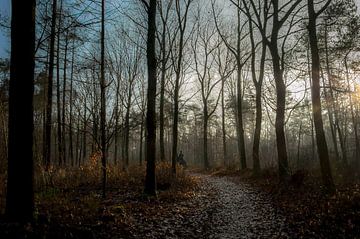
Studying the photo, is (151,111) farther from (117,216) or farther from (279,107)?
(279,107)

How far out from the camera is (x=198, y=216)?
8.84 meters

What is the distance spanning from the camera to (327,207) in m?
8.20

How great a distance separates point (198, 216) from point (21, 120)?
5121 millimetres

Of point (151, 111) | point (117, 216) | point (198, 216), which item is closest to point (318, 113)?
point (198, 216)

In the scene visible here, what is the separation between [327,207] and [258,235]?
7.82 feet

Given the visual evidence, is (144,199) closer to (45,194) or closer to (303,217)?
(45,194)

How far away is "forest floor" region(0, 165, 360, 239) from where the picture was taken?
6441mm

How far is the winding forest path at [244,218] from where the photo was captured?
717 cm

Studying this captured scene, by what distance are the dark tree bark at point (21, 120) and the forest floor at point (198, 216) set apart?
508 millimetres

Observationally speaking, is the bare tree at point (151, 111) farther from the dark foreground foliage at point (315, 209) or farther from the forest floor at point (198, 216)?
the dark foreground foliage at point (315, 209)

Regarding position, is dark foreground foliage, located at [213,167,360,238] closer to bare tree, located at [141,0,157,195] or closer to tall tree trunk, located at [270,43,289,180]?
tall tree trunk, located at [270,43,289,180]

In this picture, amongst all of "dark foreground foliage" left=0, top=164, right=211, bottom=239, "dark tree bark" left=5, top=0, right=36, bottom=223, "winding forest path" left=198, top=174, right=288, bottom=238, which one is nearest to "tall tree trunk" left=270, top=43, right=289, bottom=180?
"winding forest path" left=198, top=174, right=288, bottom=238

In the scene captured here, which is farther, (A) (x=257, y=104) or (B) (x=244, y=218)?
(A) (x=257, y=104)

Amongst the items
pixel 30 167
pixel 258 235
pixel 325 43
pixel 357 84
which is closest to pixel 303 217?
pixel 258 235
